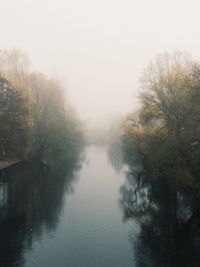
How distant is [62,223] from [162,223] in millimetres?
9913

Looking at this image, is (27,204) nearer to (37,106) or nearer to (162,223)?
(162,223)

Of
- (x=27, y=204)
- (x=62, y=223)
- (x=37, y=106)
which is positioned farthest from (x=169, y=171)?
(x=37, y=106)

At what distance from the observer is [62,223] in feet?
110

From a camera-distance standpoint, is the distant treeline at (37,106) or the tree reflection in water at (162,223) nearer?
the tree reflection in water at (162,223)

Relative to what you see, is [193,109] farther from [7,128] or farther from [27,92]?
[27,92]

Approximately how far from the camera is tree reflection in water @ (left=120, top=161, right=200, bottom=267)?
25969 mm

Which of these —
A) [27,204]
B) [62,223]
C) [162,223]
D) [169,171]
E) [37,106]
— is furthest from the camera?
[37,106]

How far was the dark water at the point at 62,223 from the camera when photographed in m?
25.9

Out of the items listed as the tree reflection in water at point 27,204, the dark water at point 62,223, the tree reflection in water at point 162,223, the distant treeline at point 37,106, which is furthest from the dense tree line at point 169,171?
the distant treeline at point 37,106

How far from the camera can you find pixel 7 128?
160 feet

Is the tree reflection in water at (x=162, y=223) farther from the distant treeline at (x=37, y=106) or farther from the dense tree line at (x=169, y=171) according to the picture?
the distant treeline at (x=37, y=106)

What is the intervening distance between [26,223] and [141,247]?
471 inches

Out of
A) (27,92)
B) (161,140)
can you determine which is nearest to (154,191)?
(161,140)

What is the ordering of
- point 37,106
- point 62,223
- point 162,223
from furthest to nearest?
1. point 37,106
2. point 162,223
3. point 62,223
